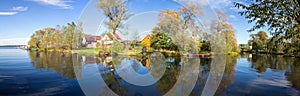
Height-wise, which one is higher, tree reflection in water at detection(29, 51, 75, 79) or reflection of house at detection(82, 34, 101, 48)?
reflection of house at detection(82, 34, 101, 48)

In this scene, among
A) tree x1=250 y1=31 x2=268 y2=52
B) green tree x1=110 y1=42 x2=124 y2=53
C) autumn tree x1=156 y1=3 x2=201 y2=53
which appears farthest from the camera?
tree x1=250 y1=31 x2=268 y2=52

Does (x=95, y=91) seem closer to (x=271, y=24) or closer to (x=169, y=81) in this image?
(x=169, y=81)

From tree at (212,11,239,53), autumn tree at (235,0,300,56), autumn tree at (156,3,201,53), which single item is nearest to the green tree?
autumn tree at (156,3,201,53)

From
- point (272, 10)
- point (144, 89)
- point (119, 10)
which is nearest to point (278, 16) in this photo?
point (272, 10)

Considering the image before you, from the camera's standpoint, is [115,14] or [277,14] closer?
[277,14]

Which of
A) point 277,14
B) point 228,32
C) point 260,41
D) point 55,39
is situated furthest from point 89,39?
point 260,41

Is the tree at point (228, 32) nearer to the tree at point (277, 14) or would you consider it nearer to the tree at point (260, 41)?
the tree at point (260, 41)

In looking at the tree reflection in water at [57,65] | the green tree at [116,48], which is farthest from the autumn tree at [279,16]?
the green tree at [116,48]

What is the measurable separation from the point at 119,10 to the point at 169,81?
17.5 feet

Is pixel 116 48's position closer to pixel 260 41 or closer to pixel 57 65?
pixel 57 65

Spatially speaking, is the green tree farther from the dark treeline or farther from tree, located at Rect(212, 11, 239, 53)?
tree, located at Rect(212, 11, 239, 53)

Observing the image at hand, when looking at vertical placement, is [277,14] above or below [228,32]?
below

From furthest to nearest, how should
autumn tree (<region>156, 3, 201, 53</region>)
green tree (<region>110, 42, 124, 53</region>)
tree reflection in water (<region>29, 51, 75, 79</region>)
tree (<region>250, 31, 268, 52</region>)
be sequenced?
tree (<region>250, 31, 268, 52</region>) → green tree (<region>110, 42, 124, 53</region>) → tree reflection in water (<region>29, 51, 75, 79</region>) → autumn tree (<region>156, 3, 201, 53</region>)

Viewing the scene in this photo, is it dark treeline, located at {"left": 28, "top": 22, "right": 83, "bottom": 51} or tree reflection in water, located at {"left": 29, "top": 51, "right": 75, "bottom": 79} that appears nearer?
tree reflection in water, located at {"left": 29, "top": 51, "right": 75, "bottom": 79}
